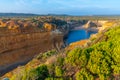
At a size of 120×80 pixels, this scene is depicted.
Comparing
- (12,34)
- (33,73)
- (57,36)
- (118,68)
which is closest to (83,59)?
(118,68)

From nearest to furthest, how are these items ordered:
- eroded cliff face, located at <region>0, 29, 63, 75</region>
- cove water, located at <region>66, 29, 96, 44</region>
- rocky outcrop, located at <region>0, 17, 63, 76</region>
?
1. eroded cliff face, located at <region>0, 29, 63, 75</region>
2. rocky outcrop, located at <region>0, 17, 63, 76</region>
3. cove water, located at <region>66, 29, 96, 44</region>

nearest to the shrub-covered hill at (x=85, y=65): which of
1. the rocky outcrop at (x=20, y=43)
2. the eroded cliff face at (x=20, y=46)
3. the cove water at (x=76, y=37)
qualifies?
the eroded cliff face at (x=20, y=46)

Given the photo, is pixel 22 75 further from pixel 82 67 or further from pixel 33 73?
pixel 82 67

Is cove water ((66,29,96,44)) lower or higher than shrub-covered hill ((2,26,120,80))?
lower

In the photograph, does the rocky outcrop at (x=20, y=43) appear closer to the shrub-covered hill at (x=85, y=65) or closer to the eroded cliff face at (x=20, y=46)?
the eroded cliff face at (x=20, y=46)

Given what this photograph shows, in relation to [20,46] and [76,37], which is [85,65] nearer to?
[20,46]

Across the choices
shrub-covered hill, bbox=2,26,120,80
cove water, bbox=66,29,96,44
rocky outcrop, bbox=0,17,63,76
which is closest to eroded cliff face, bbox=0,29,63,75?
rocky outcrop, bbox=0,17,63,76

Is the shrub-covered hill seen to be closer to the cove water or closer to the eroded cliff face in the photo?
the eroded cliff face

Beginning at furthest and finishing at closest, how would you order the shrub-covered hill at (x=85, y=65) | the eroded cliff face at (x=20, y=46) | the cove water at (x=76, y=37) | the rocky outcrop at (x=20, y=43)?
1. the cove water at (x=76, y=37)
2. the rocky outcrop at (x=20, y=43)
3. the eroded cliff face at (x=20, y=46)
4. the shrub-covered hill at (x=85, y=65)
